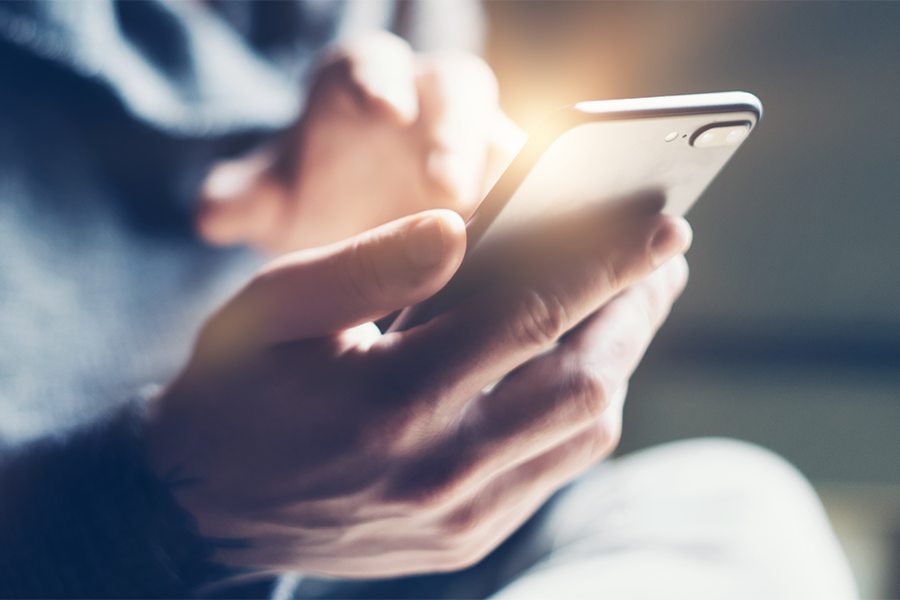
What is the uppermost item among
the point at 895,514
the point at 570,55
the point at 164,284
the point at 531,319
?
the point at 570,55

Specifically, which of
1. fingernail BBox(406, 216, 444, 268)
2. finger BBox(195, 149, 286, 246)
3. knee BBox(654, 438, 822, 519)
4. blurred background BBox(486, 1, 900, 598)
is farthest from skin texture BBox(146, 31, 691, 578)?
blurred background BBox(486, 1, 900, 598)

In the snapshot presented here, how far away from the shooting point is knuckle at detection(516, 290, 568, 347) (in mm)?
362

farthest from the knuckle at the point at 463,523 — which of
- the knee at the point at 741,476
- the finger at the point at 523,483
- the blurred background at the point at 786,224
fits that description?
the blurred background at the point at 786,224

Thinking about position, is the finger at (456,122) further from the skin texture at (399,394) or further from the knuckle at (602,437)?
the knuckle at (602,437)

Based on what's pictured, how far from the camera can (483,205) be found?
0.36m

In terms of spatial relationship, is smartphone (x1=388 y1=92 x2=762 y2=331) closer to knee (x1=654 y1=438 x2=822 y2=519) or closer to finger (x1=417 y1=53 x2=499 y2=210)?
finger (x1=417 y1=53 x2=499 y2=210)

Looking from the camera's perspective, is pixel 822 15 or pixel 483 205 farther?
pixel 822 15

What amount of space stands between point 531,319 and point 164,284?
446mm

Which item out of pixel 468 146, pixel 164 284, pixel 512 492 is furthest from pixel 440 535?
pixel 164 284

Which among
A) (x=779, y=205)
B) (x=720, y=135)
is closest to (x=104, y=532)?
(x=720, y=135)

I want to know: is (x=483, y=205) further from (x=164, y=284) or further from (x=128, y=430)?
(x=164, y=284)

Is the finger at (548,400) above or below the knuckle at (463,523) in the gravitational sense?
above

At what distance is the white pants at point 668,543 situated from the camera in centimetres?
46

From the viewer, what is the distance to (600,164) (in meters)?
0.36
